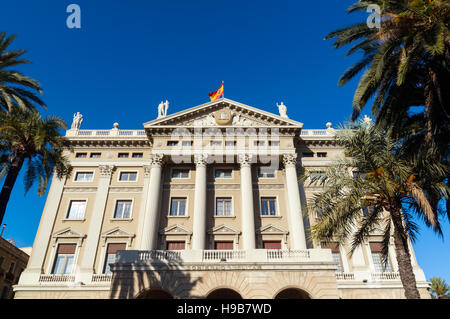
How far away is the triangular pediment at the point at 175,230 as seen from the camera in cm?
3184

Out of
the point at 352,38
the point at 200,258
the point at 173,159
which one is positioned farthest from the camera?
the point at 173,159

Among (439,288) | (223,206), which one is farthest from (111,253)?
(439,288)

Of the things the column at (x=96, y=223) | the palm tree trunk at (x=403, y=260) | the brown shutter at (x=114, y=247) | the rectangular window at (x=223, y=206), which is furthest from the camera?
the rectangular window at (x=223, y=206)

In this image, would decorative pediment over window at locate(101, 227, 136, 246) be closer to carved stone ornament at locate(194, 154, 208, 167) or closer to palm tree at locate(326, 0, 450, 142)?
carved stone ornament at locate(194, 154, 208, 167)

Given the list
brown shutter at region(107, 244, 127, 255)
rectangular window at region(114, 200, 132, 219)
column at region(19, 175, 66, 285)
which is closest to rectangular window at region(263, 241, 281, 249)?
brown shutter at region(107, 244, 127, 255)

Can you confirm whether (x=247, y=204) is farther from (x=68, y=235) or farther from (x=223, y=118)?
(x=68, y=235)

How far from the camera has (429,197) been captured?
57.1 feet

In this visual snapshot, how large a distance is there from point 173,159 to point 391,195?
23.6 meters

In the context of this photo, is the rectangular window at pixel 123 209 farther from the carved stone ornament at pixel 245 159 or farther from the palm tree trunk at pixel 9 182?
the palm tree trunk at pixel 9 182

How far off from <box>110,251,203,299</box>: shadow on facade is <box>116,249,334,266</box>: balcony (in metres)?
0.25

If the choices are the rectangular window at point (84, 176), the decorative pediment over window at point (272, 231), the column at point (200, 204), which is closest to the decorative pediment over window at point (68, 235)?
the rectangular window at point (84, 176)

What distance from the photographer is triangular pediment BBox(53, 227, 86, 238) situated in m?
32.1
